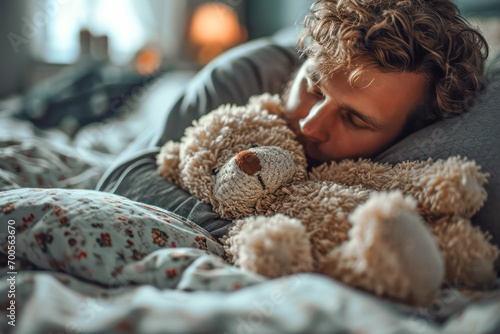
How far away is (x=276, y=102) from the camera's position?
0.77 metres

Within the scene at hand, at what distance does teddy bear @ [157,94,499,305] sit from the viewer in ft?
1.33

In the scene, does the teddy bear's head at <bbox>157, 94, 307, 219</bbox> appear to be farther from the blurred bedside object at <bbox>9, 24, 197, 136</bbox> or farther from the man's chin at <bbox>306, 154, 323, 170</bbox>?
the blurred bedside object at <bbox>9, 24, 197, 136</bbox>

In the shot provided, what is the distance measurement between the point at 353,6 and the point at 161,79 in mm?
1777

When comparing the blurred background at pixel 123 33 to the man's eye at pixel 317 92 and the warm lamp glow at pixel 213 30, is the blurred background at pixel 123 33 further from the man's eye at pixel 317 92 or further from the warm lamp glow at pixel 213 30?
the man's eye at pixel 317 92

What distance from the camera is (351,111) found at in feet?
2.16

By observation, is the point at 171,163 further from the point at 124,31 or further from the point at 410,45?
the point at 124,31

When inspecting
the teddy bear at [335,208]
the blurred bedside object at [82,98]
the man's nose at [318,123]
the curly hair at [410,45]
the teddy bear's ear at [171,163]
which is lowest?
the blurred bedside object at [82,98]

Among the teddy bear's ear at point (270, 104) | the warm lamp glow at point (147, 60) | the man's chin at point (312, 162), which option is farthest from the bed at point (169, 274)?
the warm lamp glow at point (147, 60)

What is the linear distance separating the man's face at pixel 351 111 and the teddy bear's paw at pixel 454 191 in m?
0.18

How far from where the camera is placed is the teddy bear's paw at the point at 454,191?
19.3 inches

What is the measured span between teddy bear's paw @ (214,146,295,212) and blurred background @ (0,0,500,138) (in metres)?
1.62

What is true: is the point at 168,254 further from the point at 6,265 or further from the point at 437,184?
the point at 437,184

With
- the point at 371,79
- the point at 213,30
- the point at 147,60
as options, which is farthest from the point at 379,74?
the point at 213,30

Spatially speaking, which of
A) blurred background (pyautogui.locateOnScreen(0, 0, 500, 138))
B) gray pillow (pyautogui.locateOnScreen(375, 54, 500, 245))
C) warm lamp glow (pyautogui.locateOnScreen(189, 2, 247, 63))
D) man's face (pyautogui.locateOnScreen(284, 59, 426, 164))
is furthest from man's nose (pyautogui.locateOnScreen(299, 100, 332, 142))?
warm lamp glow (pyautogui.locateOnScreen(189, 2, 247, 63))
